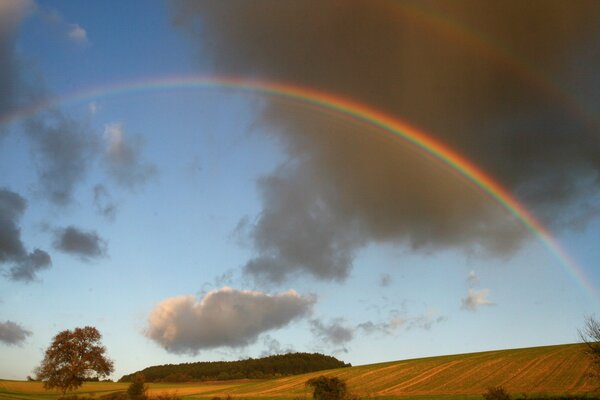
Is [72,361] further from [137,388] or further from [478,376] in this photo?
[478,376]

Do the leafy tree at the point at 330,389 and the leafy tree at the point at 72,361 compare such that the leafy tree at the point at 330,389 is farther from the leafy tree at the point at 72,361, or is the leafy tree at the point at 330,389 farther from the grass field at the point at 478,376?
the leafy tree at the point at 72,361

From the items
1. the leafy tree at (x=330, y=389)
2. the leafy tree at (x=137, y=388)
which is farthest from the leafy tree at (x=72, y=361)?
the leafy tree at (x=330, y=389)

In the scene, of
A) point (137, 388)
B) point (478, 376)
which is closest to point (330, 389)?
point (137, 388)

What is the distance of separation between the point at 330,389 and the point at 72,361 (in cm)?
5777

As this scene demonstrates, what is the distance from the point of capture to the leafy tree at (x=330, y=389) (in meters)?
38.2

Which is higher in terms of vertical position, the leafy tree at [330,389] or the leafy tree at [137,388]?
the leafy tree at [137,388]

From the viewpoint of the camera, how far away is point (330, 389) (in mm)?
38438

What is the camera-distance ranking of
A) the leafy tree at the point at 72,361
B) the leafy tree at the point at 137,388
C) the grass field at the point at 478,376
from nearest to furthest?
the leafy tree at the point at 137,388
the grass field at the point at 478,376
the leafy tree at the point at 72,361

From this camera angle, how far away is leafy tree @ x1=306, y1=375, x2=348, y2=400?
1502 inches

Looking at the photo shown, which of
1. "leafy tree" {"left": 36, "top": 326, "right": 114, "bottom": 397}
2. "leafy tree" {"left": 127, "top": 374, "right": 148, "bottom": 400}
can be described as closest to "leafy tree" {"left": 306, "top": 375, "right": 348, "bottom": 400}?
"leafy tree" {"left": 127, "top": 374, "right": 148, "bottom": 400}

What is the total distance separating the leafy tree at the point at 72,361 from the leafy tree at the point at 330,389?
54.1m

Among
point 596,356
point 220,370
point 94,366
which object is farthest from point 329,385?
point 220,370

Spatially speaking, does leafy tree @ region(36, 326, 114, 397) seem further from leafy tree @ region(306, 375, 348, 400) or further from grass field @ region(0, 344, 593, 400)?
leafy tree @ region(306, 375, 348, 400)

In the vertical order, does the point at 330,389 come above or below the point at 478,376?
below
